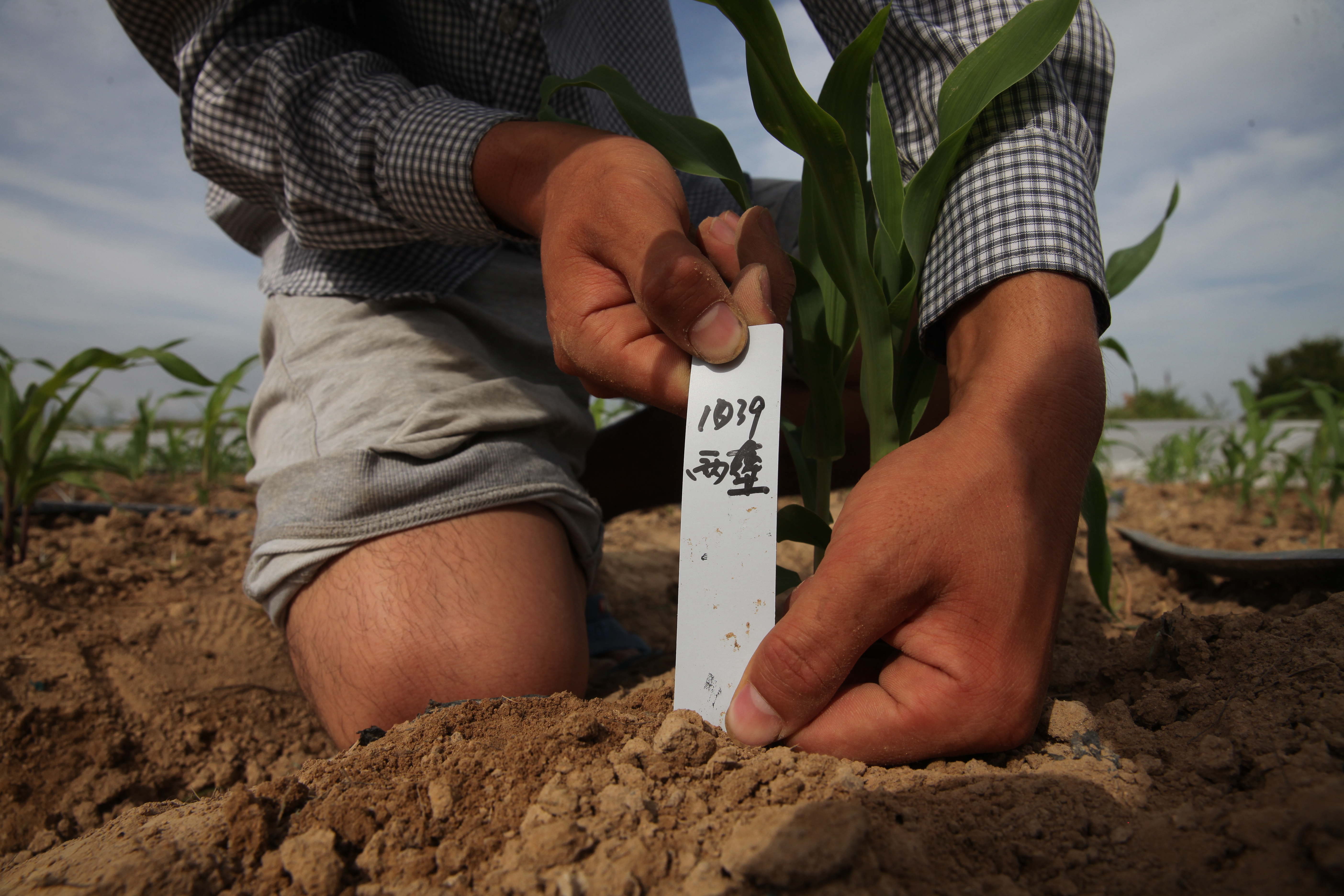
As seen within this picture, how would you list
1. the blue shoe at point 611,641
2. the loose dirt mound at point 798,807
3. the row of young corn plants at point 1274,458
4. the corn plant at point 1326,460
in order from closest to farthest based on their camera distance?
the loose dirt mound at point 798,807
the blue shoe at point 611,641
the corn plant at point 1326,460
the row of young corn plants at point 1274,458

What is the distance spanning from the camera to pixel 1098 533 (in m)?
1.00

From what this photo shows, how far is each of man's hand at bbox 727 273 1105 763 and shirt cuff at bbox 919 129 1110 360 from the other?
0.19 meters

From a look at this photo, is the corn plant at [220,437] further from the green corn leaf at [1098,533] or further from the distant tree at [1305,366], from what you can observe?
the distant tree at [1305,366]

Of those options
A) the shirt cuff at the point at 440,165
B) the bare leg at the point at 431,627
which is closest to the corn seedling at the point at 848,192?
the shirt cuff at the point at 440,165

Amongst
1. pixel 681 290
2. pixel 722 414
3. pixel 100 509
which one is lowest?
pixel 100 509

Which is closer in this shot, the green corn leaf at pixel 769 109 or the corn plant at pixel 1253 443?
the green corn leaf at pixel 769 109

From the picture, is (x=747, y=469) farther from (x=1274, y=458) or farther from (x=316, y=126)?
(x=1274, y=458)

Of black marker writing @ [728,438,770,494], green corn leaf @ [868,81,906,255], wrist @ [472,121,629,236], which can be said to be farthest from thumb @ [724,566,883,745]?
wrist @ [472,121,629,236]

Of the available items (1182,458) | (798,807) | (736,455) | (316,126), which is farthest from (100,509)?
(1182,458)

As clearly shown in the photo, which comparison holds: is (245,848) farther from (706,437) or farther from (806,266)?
(806,266)

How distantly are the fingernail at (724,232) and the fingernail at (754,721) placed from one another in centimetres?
48

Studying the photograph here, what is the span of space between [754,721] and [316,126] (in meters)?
1.15

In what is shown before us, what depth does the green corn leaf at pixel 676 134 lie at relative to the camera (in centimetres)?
90

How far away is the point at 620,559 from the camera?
2.13m
